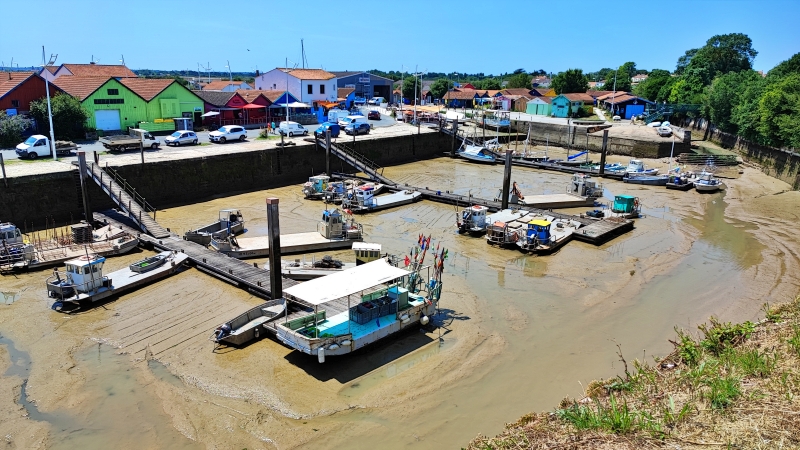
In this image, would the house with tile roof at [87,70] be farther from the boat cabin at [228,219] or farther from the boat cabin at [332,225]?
the boat cabin at [332,225]

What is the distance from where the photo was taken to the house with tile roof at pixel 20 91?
36438 millimetres

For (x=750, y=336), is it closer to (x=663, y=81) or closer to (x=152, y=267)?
(x=152, y=267)

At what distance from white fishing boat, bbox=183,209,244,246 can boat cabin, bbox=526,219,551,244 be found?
13.7 m

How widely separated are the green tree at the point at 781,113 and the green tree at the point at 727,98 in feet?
30.5

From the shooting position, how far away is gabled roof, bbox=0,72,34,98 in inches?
1439

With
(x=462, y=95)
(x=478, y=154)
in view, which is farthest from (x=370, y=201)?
(x=462, y=95)

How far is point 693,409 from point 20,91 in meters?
43.5

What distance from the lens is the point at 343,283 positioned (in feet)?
52.0

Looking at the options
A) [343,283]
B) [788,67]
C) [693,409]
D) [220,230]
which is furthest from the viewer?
[788,67]

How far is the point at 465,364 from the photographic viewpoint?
15305 mm

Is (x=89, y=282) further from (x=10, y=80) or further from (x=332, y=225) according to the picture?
(x=10, y=80)

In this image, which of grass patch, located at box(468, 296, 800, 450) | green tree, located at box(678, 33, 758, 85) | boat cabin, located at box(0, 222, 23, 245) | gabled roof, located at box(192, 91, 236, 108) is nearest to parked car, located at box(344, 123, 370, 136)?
gabled roof, located at box(192, 91, 236, 108)

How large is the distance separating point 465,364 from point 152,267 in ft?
41.3

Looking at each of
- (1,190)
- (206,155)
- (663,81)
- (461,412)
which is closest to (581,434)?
(461,412)
